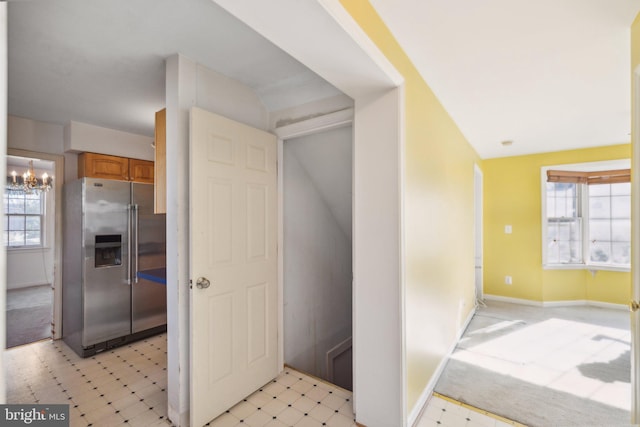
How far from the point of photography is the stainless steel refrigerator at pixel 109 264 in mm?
2895

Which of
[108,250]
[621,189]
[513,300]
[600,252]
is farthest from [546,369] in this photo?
[108,250]

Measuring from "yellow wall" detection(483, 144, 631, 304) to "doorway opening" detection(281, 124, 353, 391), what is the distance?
2686 mm

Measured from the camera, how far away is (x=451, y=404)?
211 cm

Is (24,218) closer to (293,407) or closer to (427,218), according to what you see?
(293,407)

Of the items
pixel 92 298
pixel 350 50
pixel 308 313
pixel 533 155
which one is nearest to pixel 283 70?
pixel 350 50

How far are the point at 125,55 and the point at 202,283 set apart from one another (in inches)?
59.6

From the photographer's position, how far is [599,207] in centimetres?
429

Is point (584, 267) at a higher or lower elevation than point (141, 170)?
lower

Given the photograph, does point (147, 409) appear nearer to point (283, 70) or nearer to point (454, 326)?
point (283, 70)

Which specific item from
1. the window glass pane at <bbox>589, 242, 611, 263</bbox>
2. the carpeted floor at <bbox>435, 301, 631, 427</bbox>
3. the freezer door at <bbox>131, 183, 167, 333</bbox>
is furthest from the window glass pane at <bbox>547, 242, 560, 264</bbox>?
the freezer door at <bbox>131, 183, 167, 333</bbox>

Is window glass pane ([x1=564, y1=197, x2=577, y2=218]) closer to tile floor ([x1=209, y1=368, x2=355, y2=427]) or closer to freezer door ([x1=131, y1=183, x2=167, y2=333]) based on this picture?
tile floor ([x1=209, y1=368, x2=355, y2=427])

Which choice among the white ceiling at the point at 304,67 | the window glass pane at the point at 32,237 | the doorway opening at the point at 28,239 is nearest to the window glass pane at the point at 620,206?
the white ceiling at the point at 304,67

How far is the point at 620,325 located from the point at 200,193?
4808 mm

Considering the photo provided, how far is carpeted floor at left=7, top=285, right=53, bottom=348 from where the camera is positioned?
3.32 meters
